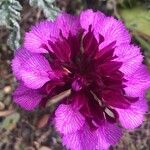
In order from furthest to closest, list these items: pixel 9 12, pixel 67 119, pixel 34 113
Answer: pixel 34 113
pixel 9 12
pixel 67 119

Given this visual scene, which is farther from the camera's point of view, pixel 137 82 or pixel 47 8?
pixel 47 8

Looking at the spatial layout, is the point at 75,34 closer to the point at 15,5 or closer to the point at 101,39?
the point at 101,39

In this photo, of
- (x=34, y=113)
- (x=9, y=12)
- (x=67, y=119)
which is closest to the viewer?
(x=67, y=119)

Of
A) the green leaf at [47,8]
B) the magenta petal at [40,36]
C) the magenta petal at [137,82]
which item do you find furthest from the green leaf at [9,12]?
the magenta petal at [137,82]

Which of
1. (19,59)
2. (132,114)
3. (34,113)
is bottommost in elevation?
(34,113)

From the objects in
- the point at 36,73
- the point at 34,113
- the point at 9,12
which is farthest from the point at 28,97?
the point at 34,113

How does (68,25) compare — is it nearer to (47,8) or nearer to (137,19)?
(47,8)

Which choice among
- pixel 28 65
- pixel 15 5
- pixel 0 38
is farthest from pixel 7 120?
pixel 28 65

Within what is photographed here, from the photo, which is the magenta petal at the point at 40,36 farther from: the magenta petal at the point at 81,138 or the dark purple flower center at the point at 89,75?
the magenta petal at the point at 81,138
